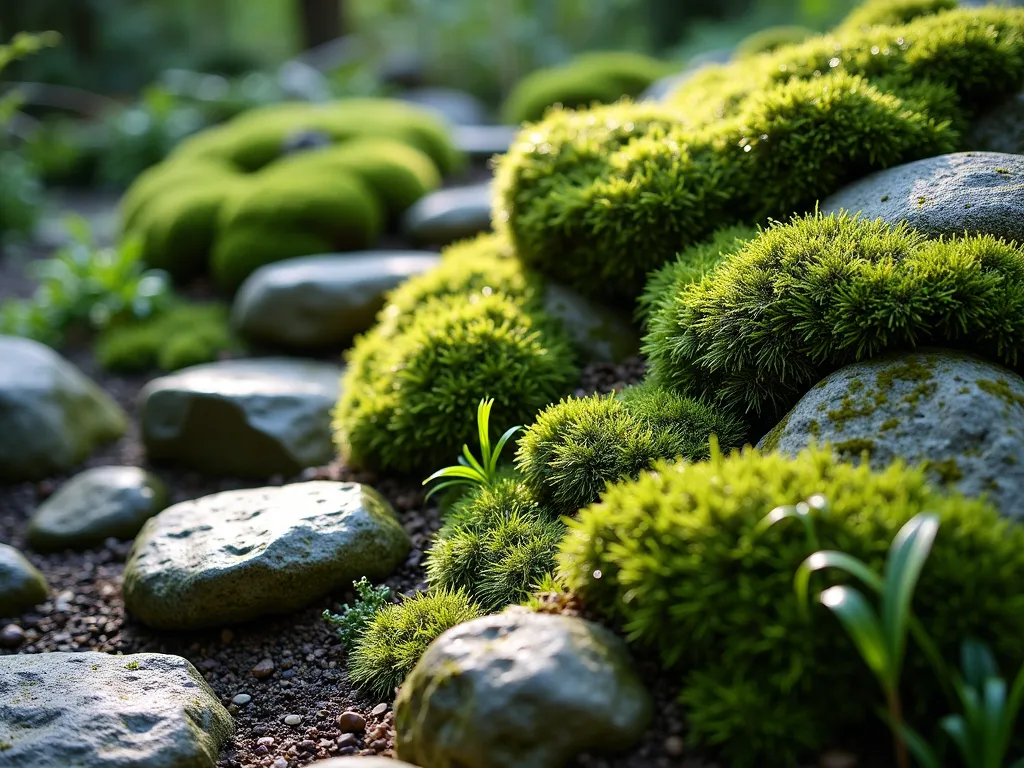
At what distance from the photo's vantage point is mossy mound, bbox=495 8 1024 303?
426cm

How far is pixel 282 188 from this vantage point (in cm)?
786

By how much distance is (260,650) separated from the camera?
3.89 metres

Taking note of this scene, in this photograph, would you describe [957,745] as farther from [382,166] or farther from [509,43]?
[509,43]

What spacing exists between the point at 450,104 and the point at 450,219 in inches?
285

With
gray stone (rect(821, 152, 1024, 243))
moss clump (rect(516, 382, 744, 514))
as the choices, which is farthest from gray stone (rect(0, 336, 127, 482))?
gray stone (rect(821, 152, 1024, 243))

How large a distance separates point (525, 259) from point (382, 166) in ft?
12.4

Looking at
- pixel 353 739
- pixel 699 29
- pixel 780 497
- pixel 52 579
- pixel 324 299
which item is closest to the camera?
pixel 780 497

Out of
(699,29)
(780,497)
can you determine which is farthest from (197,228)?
(699,29)

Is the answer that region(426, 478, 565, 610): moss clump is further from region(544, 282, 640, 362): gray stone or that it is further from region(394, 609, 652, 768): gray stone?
region(544, 282, 640, 362): gray stone

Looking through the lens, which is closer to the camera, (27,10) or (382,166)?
(382,166)

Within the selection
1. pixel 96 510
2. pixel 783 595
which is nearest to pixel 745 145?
pixel 783 595

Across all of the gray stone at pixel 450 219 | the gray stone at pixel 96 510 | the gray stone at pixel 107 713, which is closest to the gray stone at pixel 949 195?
the gray stone at pixel 107 713

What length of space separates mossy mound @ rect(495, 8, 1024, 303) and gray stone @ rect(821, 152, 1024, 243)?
188 mm

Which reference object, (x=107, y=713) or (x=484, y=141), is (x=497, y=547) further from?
(x=484, y=141)
